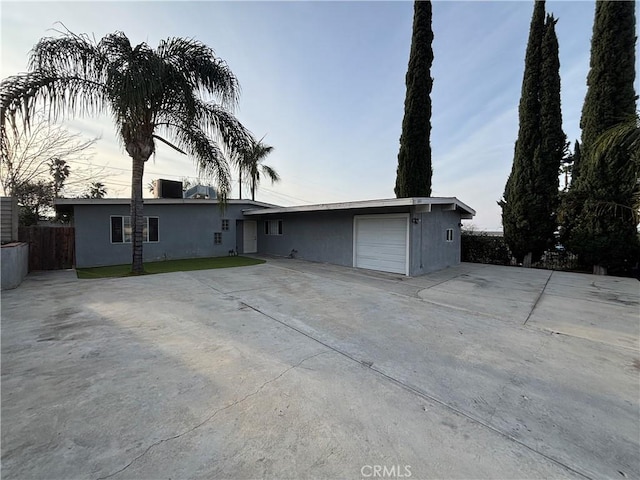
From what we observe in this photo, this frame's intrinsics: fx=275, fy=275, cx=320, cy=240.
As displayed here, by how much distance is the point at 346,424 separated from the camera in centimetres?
211

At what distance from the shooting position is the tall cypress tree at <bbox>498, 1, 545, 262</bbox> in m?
11.5

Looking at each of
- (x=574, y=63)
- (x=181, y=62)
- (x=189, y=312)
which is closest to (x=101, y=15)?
(x=181, y=62)

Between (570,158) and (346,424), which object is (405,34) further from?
(346,424)

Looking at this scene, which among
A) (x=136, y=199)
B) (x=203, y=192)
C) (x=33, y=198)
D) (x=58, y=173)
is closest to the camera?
(x=136, y=199)

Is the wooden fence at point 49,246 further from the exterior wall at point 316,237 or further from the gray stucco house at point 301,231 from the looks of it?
the exterior wall at point 316,237

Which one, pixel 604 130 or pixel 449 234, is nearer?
pixel 604 130

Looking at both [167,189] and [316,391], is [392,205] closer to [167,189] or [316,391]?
[316,391]

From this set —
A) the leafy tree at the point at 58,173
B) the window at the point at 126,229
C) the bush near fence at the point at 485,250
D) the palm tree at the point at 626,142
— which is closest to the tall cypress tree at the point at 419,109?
the bush near fence at the point at 485,250

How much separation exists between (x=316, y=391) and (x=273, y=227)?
13.3 meters

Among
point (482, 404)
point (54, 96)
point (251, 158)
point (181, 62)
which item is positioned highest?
point (181, 62)

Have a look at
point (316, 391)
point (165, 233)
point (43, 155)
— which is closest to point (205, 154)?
Answer: point (165, 233)

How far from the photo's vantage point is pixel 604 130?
9641 mm

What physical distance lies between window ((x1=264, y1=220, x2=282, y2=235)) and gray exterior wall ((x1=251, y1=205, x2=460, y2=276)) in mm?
222

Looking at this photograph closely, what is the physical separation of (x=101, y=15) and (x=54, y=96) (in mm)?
2438
